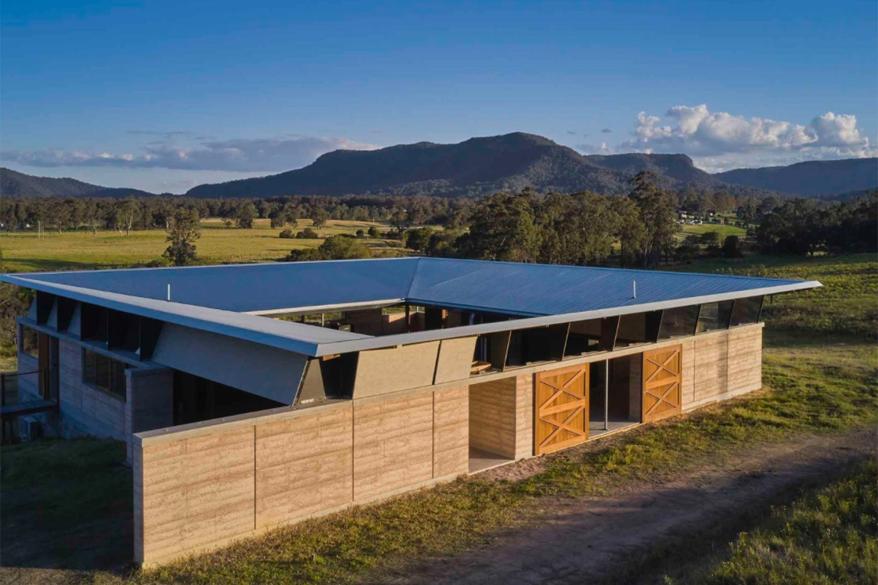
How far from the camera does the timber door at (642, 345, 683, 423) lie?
1819 cm

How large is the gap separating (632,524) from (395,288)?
1233 cm

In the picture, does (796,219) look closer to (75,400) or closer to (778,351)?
(778,351)

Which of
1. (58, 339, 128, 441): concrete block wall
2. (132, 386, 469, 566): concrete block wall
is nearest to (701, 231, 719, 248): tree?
(58, 339, 128, 441): concrete block wall

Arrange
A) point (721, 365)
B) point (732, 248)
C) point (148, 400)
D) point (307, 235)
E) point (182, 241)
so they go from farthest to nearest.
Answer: point (307, 235)
point (182, 241)
point (732, 248)
point (721, 365)
point (148, 400)

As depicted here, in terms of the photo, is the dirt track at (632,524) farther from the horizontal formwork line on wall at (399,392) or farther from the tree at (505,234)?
the tree at (505,234)

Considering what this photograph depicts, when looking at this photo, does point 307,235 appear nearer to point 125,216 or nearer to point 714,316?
point 125,216

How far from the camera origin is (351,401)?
40.9ft

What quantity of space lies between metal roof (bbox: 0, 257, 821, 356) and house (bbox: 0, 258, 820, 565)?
0.09 m

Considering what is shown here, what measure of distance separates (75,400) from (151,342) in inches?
170

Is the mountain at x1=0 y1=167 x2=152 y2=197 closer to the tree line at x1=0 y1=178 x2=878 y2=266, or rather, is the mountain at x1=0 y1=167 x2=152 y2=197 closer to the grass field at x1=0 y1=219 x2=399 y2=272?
the grass field at x1=0 y1=219 x2=399 y2=272

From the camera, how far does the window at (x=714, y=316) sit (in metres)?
19.6

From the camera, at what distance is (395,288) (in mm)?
23156

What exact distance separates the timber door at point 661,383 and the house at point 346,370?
0.05 meters

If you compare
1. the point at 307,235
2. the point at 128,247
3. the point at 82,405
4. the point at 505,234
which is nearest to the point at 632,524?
the point at 82,405
